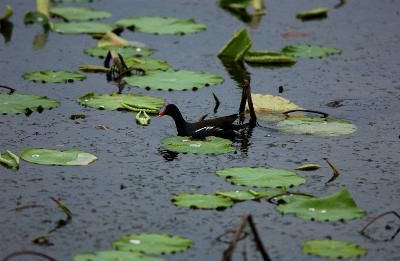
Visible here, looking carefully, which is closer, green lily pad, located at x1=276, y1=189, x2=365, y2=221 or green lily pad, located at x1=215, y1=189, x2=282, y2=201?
green lily pad, located at x1=276, y1=189, x2=365, y2=221

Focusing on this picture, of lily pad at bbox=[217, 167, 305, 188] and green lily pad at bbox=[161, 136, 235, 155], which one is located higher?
green lily pad at bbox=[161, 136, 235, 155]

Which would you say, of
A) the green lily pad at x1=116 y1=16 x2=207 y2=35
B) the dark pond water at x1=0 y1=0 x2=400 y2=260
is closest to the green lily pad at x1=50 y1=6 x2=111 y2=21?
the dark pond water at x1=0 y1=0 x2=400 y2=260

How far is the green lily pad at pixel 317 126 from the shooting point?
8578mm

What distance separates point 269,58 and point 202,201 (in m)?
4.04

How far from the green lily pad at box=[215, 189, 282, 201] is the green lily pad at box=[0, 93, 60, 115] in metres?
2.59

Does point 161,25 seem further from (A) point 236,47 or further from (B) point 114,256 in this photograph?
(B) point 114,256

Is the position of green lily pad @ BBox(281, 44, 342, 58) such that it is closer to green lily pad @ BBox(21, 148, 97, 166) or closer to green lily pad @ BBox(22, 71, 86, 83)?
green lily pad @ BBox(22, 71, 86, 83)

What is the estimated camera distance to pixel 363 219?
22.2 ft

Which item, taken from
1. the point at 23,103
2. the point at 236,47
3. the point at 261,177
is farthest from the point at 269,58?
the point at 261,177

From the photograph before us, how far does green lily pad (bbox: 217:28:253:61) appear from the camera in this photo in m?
10.8

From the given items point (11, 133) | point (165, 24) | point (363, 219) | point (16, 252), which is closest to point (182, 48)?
point (165, 24)

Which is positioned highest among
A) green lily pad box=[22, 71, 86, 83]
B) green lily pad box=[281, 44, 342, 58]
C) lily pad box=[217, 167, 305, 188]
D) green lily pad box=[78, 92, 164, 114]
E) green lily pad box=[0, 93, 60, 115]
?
green lily pad box=[281, 44, 342, 58]

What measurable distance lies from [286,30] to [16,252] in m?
7.00

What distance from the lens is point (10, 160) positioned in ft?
25.3
